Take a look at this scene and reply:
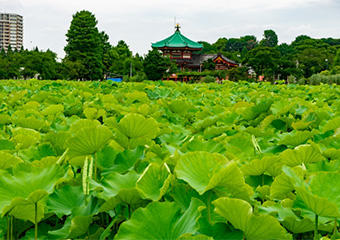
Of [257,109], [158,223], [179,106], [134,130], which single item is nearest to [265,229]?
[158,223]

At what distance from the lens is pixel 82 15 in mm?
36344

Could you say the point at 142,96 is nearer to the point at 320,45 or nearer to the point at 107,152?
the point at 107,152

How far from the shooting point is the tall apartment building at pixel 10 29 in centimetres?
11225

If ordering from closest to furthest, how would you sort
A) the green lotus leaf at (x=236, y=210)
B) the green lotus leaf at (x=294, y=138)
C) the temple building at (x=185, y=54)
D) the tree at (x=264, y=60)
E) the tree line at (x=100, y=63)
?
the green lotus leaf at (x=236, y=210)
the green lotus leaf at (x=294, y=138)
the tree line at (x=100, y=63)
the tree at (x=264, y=60)
the temple building at (x=185, y=54)

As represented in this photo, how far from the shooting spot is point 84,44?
119ft

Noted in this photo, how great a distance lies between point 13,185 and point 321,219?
436mm

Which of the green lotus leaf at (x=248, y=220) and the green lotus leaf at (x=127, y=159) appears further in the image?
the green lotus leaf at (x=127, y=159)

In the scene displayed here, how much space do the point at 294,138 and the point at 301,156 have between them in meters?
0.21

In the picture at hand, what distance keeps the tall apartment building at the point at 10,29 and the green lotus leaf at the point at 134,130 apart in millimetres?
122799

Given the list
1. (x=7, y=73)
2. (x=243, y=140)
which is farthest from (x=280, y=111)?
(x=7, y=73)

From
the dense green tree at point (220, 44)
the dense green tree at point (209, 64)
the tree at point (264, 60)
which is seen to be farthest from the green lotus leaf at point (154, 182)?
the dense green tree at point (220, 44)

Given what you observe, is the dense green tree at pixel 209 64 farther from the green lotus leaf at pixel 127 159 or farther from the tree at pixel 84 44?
the green lotus leaf at pixel 127 159

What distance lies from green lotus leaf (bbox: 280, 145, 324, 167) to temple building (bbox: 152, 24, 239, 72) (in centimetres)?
3687

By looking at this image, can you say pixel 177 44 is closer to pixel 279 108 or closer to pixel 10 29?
pixel 279 108
